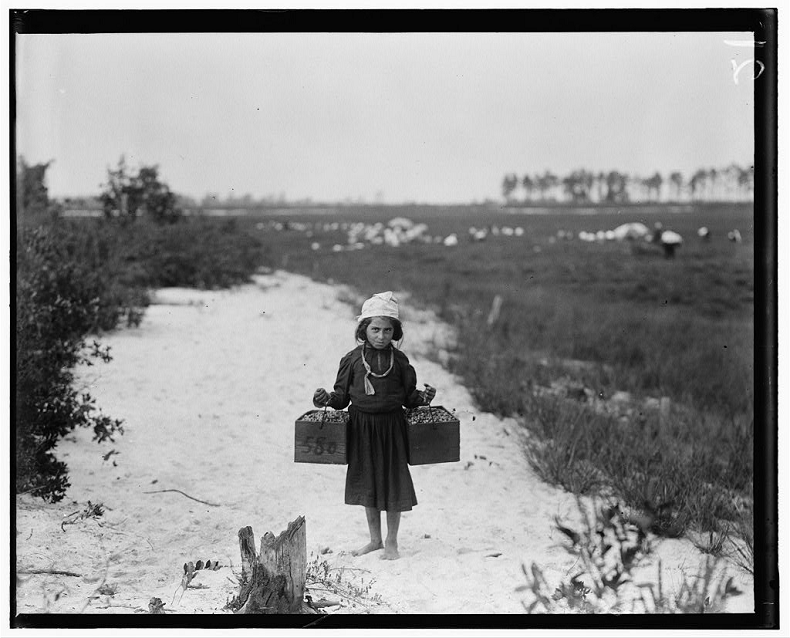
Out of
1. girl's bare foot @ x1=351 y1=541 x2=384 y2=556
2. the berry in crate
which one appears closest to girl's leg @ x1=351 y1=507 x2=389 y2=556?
girl's bare foot @ x1=351 y1=541 x2=384 y2=556

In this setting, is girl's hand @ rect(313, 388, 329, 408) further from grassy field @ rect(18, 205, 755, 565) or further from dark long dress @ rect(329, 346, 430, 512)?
grassy field @ rect(18, 205, 755, 565)

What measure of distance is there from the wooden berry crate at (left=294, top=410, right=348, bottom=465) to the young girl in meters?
0.07

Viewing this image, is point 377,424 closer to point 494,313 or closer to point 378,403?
point 378,403

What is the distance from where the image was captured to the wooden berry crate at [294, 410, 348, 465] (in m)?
4.50

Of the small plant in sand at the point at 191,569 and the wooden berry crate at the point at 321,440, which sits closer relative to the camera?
the wooden berry crate at the point at 321,440

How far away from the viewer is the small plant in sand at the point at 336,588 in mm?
4586

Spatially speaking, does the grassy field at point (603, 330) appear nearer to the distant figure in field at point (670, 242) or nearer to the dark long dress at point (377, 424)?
the distant figure in field at point (670, 242)

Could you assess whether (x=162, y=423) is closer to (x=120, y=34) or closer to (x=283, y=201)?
(x=283, y=201)

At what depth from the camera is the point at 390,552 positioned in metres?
4.79

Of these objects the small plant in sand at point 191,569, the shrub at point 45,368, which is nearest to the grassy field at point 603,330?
the small plant in sand at point 191,569

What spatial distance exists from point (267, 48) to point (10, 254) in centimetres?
197

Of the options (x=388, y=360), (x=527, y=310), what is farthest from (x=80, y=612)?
(x=527, y=310)

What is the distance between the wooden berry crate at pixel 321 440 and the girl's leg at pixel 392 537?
0.46 meters

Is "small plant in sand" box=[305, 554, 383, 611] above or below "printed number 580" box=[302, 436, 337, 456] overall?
Answer: below
